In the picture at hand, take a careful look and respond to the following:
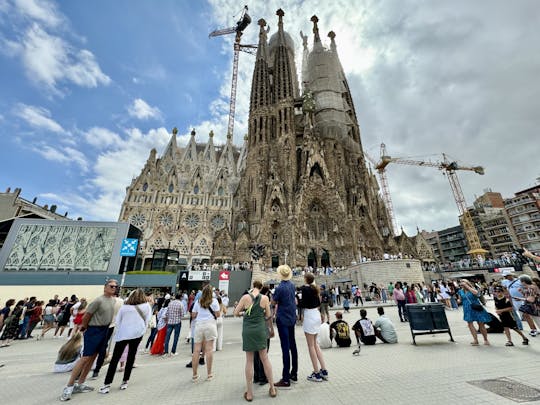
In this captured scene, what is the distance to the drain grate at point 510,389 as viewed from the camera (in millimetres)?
2908

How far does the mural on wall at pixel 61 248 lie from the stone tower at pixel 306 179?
15.0 meters

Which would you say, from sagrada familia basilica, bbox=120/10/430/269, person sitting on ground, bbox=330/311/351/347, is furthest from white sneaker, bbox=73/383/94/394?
sagrada familia basilica, bbox=120/10/430/269

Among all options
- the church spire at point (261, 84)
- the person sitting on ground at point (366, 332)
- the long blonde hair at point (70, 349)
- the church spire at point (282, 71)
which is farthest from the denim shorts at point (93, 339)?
the church spire at point (282, 71)

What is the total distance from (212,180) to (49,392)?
150 feet

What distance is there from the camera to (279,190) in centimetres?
3391

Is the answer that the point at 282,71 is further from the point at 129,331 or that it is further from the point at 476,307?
the point at 129,331

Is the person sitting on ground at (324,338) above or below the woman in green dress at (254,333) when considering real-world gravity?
below

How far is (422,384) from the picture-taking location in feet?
11.4

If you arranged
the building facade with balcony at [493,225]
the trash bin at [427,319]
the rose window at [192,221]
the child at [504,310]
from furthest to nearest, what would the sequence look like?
the building facade with balcony at [493,225]
the rose window at [192,221]
the trash bin at [427,319]
the child at [504,310]

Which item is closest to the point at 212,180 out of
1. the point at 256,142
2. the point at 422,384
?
the point at 256,142

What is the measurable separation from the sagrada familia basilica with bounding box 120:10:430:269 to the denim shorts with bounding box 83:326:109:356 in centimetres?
2450

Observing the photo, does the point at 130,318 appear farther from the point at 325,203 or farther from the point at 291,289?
the point at 325,203

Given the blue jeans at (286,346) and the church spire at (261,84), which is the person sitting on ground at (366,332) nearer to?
the blue jeans at (286,346)

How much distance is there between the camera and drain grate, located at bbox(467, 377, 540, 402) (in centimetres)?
291
